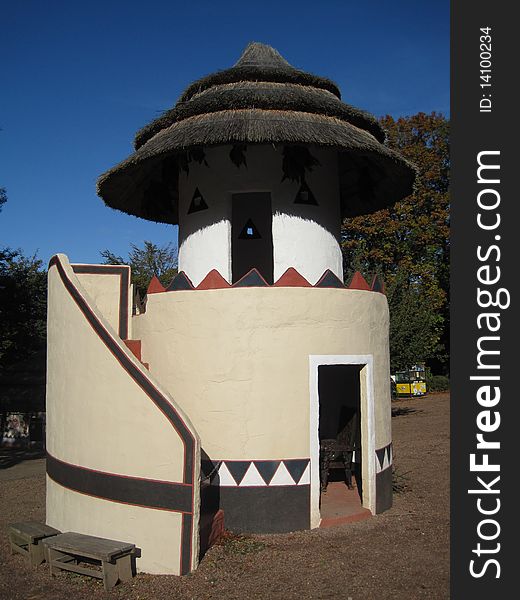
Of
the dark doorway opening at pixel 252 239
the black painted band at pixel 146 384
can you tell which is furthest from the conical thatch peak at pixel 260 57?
the black painted band at pixel 146 384

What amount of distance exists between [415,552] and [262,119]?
6139 mm

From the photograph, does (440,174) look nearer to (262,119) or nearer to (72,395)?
(262,119)

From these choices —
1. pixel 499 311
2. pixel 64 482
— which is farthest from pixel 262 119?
pixel 64 482

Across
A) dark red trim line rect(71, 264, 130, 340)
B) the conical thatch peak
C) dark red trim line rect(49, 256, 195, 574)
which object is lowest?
dark red trim line rect(49, 256, 195, 574)

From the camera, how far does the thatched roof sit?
841cm

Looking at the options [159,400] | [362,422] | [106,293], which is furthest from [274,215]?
[159,400]

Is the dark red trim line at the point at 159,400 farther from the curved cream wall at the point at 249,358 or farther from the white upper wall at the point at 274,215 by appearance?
the white upper wall at the point at 274,215

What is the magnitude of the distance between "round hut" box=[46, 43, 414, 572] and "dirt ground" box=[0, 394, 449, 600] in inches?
20.3

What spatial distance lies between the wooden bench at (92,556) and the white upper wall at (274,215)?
4323 mm

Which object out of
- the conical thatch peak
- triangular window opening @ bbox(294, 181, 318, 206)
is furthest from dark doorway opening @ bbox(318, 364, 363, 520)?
the conical thatch peak

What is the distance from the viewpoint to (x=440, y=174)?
102 feet

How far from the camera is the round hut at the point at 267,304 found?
25.7ft

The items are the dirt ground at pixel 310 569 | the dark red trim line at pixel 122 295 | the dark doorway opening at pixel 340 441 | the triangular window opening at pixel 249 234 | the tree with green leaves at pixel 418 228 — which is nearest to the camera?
the dirt ground at pixel 310 569

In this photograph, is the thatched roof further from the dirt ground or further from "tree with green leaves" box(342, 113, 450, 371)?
"tree with green leaves" box(342, 113, 450, 371)
